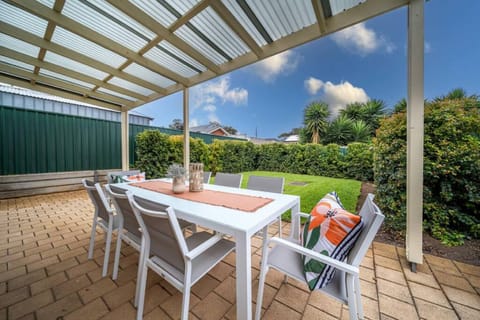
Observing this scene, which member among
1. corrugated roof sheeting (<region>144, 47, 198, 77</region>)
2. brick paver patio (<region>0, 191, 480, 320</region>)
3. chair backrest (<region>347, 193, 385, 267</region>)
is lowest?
brick paver patio (<region>0, 191, 480, 320</region>)

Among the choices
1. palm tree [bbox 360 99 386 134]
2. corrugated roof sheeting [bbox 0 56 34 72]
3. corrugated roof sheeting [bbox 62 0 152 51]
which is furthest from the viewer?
palm tree [bbox 360 99 386 134]

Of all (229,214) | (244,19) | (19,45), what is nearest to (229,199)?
(229,214)

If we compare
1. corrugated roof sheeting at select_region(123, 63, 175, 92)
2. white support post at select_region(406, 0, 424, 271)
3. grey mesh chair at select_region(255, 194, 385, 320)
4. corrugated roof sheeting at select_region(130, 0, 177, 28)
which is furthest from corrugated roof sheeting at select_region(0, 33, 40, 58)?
white support post at select_region(406, 0, 424, 271)

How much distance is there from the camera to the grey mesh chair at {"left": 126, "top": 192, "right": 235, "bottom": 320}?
0.95 meters

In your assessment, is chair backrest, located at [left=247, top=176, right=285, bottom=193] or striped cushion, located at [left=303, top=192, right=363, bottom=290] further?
chair backrest, located at [left=247, top=176, right=285, bottom=193]

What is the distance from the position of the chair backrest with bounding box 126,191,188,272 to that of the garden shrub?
2589mm

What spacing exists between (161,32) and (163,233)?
2.46m

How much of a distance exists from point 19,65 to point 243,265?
5.30 m

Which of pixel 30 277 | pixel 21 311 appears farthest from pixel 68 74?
pixel 21 311

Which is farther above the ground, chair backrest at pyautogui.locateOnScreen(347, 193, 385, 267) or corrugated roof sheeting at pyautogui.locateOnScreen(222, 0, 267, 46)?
corrugated roof sheeting at pyautogui.locateOnScreen(222, 0, 267, 46)

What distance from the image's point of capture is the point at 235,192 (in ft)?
6.02

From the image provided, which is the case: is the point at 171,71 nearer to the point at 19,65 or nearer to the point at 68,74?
the point at 68,74

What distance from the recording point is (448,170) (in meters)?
1.91

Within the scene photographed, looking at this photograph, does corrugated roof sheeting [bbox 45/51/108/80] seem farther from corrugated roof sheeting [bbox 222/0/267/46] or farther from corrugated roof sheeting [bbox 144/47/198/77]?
corrugated roof sheeting [bbox 222/0/267/46]
